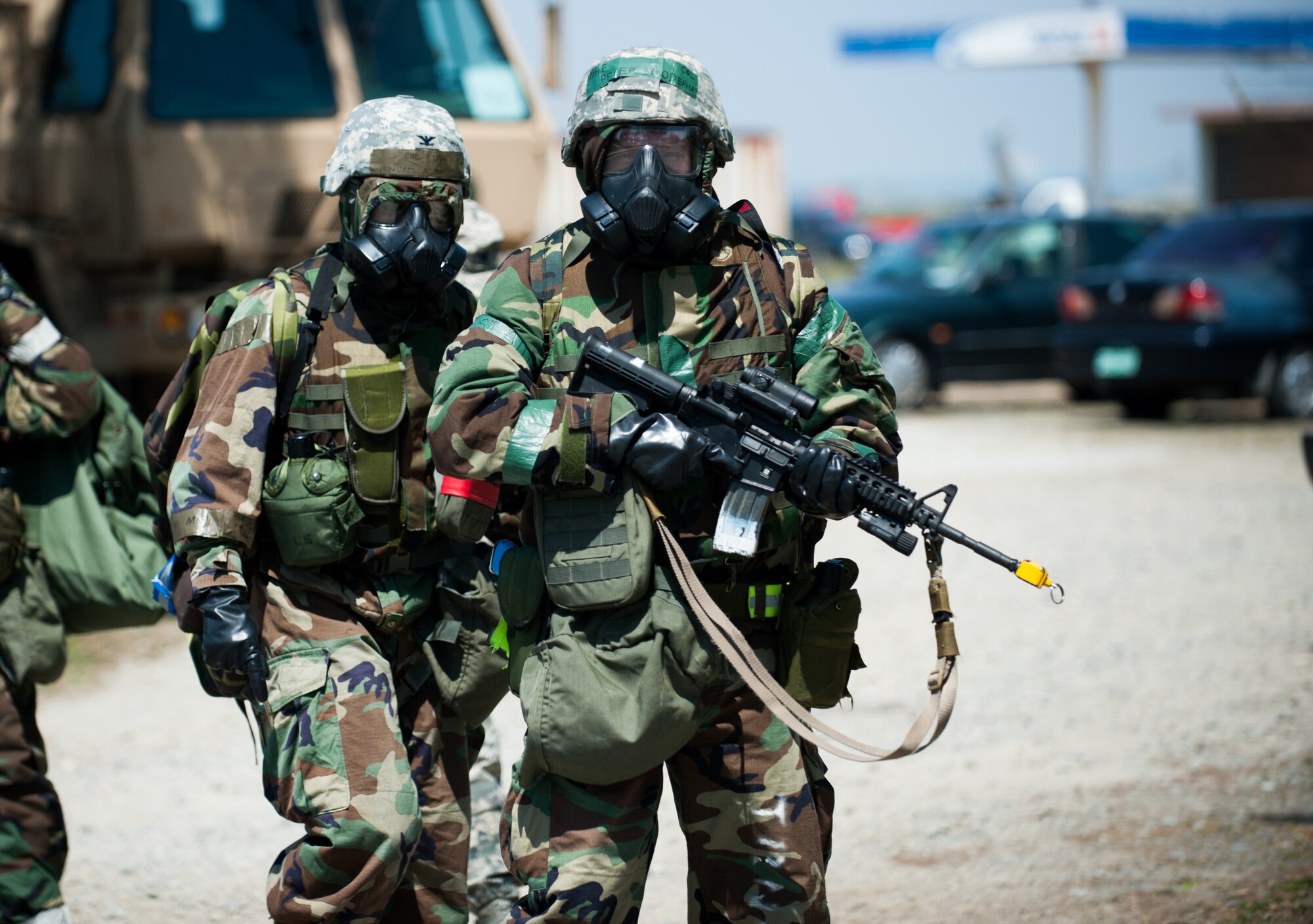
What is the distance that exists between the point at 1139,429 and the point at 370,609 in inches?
432

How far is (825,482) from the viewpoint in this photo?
3.00 metres

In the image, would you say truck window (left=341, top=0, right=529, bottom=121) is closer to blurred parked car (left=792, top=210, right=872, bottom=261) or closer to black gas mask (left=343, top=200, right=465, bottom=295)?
black gas mask (left=343, top=200, right=465, bottom=295)

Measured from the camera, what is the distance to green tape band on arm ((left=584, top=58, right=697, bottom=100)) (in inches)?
126

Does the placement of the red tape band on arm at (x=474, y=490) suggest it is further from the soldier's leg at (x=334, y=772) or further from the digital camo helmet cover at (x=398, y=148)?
the digital camo helmet cover at (x=398, y=148)

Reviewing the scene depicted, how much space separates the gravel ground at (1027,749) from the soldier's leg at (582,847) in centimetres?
150

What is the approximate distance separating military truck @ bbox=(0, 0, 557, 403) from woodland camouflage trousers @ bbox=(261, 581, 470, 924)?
478 centimetres

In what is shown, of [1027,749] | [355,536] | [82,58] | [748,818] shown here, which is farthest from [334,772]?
[82,58]

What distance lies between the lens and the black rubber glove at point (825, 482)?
300 centimetres

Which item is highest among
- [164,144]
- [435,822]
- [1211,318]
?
[164,144]

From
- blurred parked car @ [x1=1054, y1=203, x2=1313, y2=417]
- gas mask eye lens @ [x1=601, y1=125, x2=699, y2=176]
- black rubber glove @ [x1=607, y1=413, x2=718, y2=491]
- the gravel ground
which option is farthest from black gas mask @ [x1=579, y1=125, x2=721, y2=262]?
blurred parked car @ [x1=1054, y1=203, x2=1313, y2=417]

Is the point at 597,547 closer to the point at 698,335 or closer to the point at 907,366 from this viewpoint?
the point at 698,335

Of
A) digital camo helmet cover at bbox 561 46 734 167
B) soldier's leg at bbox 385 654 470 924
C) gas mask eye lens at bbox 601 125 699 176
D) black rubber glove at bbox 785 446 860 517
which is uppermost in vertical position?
digital camo helmet cover at bbox 561 46 734 167

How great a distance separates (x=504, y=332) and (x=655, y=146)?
1.56 feet

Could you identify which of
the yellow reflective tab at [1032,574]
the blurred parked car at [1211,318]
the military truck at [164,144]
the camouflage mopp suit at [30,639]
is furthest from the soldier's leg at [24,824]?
the blurred parked car at [1211,318]
